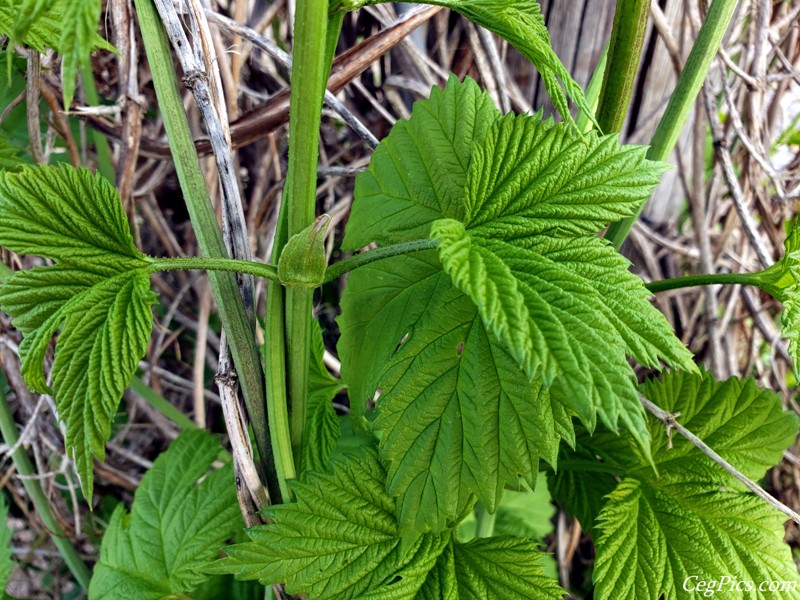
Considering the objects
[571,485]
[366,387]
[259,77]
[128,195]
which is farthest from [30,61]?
[571,485]

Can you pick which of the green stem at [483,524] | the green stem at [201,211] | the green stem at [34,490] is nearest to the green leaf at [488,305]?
the green stem at [201,211]

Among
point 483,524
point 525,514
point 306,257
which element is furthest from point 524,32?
point 525,514

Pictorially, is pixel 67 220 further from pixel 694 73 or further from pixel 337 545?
pixel 694 73

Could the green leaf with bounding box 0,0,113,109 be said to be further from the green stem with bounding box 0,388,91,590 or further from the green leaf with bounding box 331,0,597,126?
the green stem with bounding box 0,388,91,590

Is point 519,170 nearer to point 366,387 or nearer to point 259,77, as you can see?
point 366,387

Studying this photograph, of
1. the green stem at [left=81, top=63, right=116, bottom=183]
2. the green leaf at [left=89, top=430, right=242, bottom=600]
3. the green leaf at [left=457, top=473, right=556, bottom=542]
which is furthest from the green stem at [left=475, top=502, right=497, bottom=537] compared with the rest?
the green stem at [left=81, top=63, right=116, bottom=183]

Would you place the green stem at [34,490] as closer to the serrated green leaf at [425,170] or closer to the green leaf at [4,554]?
the green leaf at [4,554]
